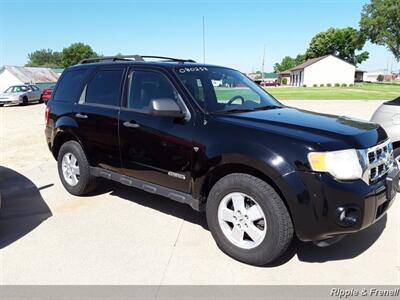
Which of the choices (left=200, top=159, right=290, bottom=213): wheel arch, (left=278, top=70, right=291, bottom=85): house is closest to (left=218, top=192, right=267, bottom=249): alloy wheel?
(left=200, top=159, right=290, bottom=213): wheel arch

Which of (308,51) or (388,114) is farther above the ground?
(308,51)

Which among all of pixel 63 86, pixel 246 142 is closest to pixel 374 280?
pixel 246 142

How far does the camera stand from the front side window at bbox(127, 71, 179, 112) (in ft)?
14.8

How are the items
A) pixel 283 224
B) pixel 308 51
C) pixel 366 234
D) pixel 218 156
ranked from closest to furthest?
pixel 283 224 → pixel 218 156 → pixel 366 234 → pixel 308 51

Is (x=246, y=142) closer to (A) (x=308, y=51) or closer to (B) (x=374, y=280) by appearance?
(B) (x=374, y=280)

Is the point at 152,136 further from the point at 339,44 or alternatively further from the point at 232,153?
the point at 339,44

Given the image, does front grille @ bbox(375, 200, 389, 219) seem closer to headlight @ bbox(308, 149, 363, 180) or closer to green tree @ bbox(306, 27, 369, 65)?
headlight @ bbox(308, 149, 363, 180)


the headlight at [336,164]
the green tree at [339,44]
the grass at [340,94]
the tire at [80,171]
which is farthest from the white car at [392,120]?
the green tree at [339,44]

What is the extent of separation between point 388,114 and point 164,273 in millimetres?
4263

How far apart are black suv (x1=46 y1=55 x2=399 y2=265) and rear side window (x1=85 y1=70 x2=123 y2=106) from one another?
0.05 feet

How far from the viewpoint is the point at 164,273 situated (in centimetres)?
369

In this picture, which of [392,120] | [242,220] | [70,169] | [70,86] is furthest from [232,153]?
[392,120]
